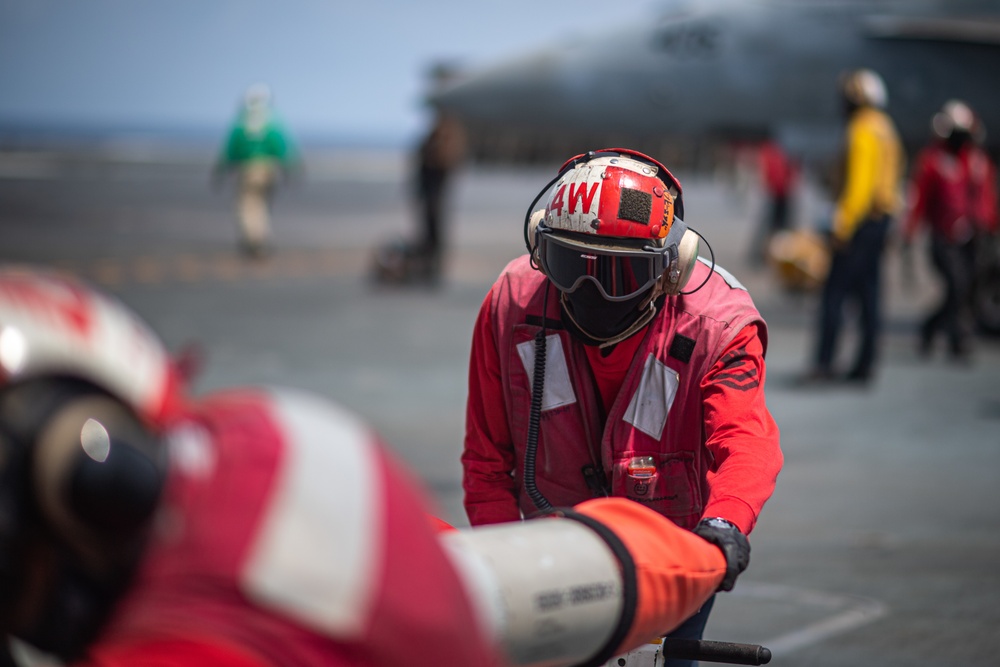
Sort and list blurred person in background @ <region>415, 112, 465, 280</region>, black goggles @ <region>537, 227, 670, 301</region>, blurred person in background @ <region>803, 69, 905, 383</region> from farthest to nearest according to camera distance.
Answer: blurred person in background @ <region>415, 112, 465, 280</region>
blurred person in background @ <region>803, 69, 905, 383</region>
black goggles @ <region>537, 227, 670, 301</region>

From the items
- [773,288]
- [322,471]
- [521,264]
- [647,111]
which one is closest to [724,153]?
[647,111]

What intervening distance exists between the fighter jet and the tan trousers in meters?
5.03

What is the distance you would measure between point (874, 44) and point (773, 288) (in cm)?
354

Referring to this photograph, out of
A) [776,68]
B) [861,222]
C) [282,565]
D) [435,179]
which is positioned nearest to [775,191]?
[776,68]

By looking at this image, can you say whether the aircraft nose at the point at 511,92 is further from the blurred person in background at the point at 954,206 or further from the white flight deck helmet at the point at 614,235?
the white flight deck helmet at the point at 614,235

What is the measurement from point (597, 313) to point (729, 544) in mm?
696

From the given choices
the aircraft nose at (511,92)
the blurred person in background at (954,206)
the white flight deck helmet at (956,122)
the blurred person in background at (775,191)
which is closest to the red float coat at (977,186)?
the blurred person in background at (954,206)

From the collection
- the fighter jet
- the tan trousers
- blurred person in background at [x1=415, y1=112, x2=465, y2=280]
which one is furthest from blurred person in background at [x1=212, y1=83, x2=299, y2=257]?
the fighter jet

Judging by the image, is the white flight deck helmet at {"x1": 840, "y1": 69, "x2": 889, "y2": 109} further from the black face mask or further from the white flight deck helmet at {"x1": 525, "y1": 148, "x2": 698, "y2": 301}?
the black face mask

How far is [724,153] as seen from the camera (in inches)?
476

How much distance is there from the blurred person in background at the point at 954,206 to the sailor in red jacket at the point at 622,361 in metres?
7.80

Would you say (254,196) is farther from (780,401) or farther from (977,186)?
(977,186)

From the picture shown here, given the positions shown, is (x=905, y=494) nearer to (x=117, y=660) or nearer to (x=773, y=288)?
(x=117, y=660)

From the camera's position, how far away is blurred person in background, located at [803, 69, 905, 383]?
→ 8.60 meters
